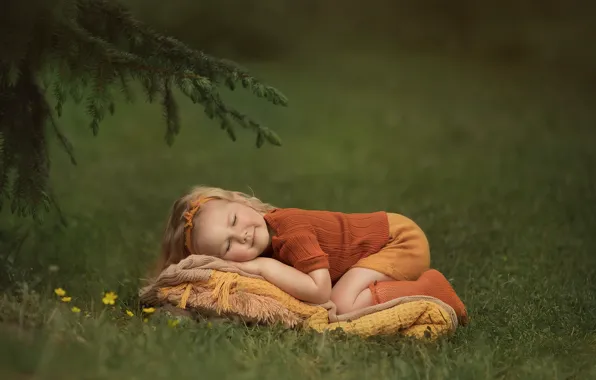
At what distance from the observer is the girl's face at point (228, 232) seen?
9.75 ft

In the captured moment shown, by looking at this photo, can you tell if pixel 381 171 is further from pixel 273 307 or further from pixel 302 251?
pixel 273 307

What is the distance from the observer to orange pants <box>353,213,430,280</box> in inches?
124

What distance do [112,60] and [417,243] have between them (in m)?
1.36

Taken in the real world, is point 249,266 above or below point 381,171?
above

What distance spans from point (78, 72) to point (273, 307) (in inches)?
40.1

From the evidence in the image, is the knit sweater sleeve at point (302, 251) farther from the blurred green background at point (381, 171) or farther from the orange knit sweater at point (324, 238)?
the blurred green background at point (381, 171)

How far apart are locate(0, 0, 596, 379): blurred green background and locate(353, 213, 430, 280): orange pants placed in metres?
0.30

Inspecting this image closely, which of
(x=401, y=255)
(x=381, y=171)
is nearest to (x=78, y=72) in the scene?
(x=401, y=255)

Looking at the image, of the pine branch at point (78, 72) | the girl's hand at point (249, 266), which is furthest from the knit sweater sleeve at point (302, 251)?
the pine branch at point (78, 72)

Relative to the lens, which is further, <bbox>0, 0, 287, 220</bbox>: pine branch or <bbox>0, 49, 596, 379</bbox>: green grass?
<bbox>0, 0, 287, 220</bbox>: pine branch

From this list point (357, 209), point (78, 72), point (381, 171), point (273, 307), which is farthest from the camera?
point (381, 171)

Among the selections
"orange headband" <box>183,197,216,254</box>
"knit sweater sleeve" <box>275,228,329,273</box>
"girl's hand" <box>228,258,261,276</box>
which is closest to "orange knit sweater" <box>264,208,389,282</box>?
"knit sweater sleeve" <box>275,228,329,273</box>

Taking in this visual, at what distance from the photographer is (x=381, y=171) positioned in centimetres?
586

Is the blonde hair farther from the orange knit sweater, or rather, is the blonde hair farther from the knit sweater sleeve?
the knit sweater sleeve
